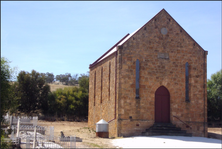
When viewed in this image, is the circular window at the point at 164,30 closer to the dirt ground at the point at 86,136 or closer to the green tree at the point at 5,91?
the dirt ground at the point at 86,136

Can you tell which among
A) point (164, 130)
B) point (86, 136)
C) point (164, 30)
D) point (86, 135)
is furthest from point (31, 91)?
point (164, 130)

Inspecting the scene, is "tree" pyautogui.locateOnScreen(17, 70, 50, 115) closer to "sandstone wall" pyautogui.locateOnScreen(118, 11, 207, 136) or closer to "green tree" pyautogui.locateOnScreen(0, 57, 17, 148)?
"sandstone wall" pyautogui.locateOnScreen(118, 11, 207, 136)

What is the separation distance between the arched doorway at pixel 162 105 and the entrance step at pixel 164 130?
65cm

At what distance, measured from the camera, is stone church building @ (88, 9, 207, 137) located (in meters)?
24.2

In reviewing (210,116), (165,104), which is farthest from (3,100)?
(210,116)

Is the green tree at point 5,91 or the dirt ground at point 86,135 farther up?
the green tree at point 5,91

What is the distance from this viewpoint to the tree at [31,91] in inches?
1722

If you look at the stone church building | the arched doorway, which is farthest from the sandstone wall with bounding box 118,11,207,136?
the arched doorway

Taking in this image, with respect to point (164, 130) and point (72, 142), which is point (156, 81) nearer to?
point (164, 130)

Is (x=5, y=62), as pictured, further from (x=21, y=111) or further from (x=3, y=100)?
(x=21, y=111)

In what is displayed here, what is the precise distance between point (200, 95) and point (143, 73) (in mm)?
5618

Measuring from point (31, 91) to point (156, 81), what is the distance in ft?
82.1

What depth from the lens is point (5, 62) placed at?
51.0 feet

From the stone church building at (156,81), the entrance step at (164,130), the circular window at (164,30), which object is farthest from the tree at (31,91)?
the circular window at (164,30)
